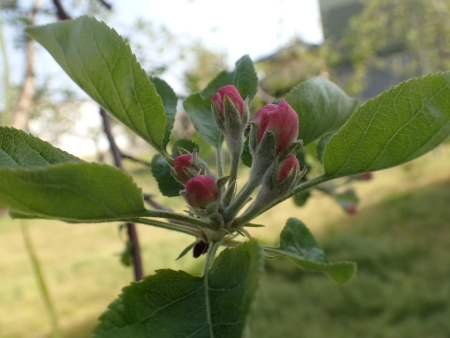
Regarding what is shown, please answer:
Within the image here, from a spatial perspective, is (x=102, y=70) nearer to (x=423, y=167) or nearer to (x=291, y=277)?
(x=291, y=277)

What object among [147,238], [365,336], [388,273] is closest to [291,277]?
[388,273]

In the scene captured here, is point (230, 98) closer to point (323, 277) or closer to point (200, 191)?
point (200, 191)

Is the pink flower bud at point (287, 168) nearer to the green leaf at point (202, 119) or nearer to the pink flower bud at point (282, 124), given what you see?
the pink flower bud at point (282, 124)

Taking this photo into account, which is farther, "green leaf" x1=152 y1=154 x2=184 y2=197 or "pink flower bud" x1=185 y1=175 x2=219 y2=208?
"green leaf" x1=152 y1=154 x2=184 y2=197

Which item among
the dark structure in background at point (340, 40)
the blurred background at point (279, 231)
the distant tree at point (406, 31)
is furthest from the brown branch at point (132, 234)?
the dark structure in background at point (340, 40)

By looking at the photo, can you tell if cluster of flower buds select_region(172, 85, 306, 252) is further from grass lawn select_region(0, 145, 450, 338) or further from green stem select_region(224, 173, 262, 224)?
grass lawn select_region(0, 145, 450, 338)

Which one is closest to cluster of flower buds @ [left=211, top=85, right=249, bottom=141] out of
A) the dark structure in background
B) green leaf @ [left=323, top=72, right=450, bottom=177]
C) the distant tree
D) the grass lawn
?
green leaf @ [left=323, top=72, right=450, bottom=177]
